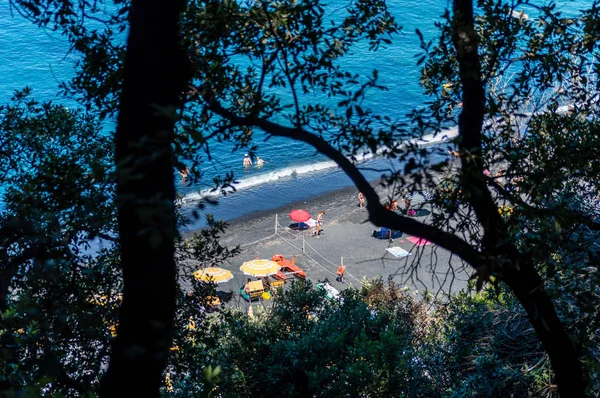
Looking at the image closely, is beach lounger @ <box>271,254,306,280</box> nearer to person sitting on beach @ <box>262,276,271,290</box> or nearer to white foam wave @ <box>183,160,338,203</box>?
person sitting on beach @ <box>262,276,271,290</box>

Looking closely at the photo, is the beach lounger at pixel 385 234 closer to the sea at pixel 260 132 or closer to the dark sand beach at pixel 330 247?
the dark sand beach at pixel 330 247

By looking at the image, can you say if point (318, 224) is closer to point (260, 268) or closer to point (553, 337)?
point (260, 268)

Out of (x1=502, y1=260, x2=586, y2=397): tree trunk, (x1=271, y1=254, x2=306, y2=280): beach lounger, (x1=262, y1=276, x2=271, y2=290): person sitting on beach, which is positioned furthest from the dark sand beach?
(x1=502, y1=260, x2=586, y2=397): tree trunk

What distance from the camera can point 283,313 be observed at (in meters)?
11.2

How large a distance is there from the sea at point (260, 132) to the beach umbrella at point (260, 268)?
2.95 m

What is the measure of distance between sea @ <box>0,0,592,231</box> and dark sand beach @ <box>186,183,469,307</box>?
1459 mm

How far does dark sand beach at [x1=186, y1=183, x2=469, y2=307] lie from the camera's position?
23203 mm

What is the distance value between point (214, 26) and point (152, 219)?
310 centimetres

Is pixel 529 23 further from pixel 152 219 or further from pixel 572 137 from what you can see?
pixel 152 219

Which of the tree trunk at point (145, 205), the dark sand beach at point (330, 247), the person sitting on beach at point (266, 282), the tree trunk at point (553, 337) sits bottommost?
the dark sand beach at point (330, 247)

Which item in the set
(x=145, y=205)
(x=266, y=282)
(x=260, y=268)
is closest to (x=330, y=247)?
(x=260, y=268)

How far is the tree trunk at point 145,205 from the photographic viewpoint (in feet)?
10.3

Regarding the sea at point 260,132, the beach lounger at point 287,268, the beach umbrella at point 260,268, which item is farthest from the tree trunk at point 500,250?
the beach lounger at point 287,268

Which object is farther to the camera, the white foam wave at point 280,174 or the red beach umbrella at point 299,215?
the white foam wave at point 280,174
